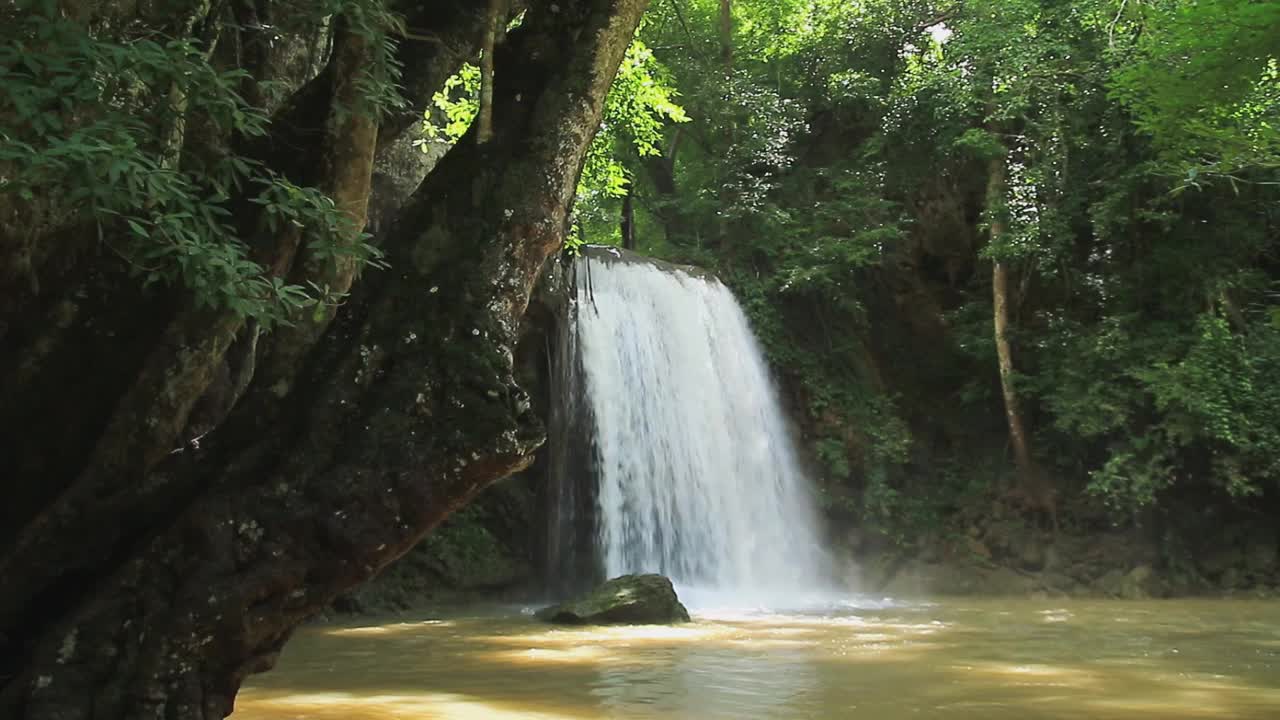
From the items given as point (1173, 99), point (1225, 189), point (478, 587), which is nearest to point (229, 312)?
point (1173, 99)

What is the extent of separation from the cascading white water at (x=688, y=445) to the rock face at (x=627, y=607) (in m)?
3.06

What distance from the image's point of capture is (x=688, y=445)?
645 inches

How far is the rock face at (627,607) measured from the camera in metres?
11.5

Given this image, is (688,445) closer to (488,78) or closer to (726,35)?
(726,35)

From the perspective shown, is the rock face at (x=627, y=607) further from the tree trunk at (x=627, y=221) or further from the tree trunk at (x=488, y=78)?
the tree trunk at (x=627, y=221)

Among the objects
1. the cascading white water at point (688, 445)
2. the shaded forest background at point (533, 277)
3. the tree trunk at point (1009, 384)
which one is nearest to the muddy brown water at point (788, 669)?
the shaded forest background at point (533, 277)

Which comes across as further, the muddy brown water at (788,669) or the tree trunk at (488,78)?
the muddy brown water at (788,669)

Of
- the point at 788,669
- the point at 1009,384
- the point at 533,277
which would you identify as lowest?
the point at 788,669

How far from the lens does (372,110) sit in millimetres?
4617

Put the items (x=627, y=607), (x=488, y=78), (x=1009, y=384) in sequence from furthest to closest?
1. (x=1009, y=384)
2. (x=627, y=607)
3. (x=488, y=78)

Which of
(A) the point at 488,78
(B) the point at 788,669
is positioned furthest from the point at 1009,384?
(A) the point at 488,78

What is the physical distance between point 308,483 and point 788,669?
5.25m

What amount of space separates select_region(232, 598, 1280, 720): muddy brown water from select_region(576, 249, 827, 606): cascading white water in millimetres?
3064

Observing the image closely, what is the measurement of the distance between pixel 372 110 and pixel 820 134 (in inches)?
718
